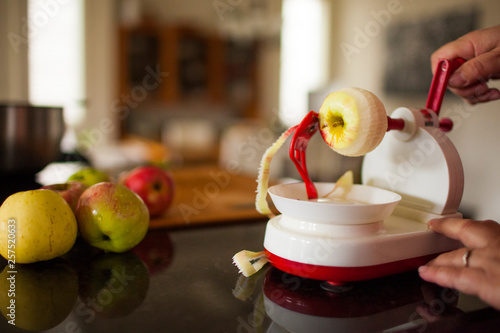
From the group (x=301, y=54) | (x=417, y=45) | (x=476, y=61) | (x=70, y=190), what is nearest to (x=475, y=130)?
(x=417, y=45)

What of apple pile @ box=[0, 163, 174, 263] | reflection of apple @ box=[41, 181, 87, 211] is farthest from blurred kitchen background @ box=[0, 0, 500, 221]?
apple pile @ box=[0, 163, 174, 263]

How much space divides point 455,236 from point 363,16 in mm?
4781

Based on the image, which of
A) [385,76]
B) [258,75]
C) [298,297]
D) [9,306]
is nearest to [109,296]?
[9,306]

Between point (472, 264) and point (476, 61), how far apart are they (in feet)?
1.30

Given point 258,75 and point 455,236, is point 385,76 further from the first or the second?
point 455,236

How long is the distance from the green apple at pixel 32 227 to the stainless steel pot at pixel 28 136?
1.55 ft

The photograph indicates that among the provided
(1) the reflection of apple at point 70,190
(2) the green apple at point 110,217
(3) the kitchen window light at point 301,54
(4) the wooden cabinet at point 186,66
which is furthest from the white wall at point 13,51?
(2) the green apple at point 110,217

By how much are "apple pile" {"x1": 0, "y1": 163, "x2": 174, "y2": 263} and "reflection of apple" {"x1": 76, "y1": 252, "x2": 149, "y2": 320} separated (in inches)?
1.4

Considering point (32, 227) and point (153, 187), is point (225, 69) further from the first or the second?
point (32, 227)

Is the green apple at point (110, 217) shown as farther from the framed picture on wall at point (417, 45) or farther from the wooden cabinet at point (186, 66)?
the wooden cabinet at point (186, 66)

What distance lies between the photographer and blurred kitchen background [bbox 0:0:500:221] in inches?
145

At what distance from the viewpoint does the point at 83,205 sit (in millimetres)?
720

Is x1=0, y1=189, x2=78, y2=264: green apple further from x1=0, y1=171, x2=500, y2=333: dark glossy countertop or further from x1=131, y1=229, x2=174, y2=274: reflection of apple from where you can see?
x1=131, y1=229, x2=174, y2=274: reflection of apple

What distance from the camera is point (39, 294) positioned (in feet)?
1.88
